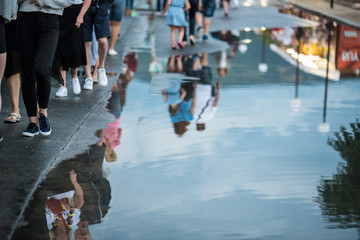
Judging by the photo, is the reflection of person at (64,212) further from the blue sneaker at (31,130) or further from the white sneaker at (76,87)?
the white sneaker at (76,87)

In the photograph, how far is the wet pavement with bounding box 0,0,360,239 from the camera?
5.47m

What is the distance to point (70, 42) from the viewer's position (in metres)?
9.89

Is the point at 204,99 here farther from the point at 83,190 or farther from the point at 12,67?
the point at 83,190

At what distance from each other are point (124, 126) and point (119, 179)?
2.24m

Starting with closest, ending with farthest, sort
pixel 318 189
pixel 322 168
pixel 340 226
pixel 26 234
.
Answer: pixel 26 234 < pixel 340 226 < pixel 318 189 < pixel 322 168

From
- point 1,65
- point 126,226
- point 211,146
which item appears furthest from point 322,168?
point 1,65

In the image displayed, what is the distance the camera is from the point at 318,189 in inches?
254

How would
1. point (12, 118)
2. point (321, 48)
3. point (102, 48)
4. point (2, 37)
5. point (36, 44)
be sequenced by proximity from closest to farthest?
point (2, 37) → point (36, 44) → point (12, 118) → point (102, 48) → point (321, 48)

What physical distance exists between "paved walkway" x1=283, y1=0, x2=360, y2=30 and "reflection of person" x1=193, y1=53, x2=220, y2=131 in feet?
29.1

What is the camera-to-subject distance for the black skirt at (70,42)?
31.8ft

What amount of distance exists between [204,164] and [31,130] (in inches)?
67.1

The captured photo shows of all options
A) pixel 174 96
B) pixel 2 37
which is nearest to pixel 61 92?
pixel 174 96

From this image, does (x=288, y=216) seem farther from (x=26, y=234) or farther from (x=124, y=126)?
(x=124, y=126)

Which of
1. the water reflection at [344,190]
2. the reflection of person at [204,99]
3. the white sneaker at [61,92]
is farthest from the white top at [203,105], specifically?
the water reflection at [344,190]
